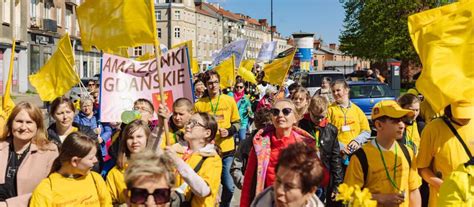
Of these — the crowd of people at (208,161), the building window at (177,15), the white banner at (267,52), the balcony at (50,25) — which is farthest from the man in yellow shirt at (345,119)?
the building window at (177,15)

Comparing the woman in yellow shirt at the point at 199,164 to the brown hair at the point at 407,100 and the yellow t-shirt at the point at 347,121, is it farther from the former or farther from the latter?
the yellow t-shirt at the point at 347,121

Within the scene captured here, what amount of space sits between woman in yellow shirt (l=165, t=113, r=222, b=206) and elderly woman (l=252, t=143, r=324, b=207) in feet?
3.43

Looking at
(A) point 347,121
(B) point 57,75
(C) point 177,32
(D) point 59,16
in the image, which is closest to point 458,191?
(A) point 347,121

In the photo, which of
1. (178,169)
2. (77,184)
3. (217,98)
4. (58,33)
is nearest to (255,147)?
(178,169)

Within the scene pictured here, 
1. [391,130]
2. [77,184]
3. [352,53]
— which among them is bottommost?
[77,184]

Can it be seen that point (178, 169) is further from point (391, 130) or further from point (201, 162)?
point (391, 130)

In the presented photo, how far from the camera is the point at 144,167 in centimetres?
311

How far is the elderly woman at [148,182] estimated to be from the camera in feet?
9.91

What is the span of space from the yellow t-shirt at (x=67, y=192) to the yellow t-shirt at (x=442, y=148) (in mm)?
2258

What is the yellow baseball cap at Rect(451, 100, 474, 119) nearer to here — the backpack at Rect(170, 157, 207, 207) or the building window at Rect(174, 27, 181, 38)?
the backpack at Rect(170, 157, 207, 207)

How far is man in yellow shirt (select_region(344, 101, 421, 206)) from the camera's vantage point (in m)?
4.33

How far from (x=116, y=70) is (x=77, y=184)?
256 cm

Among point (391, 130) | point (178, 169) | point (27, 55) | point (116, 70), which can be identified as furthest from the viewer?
point (27, 55)

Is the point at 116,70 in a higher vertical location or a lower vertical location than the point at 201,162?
higher
